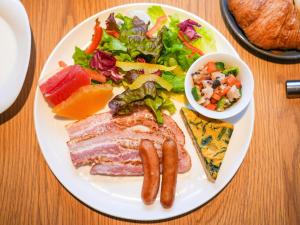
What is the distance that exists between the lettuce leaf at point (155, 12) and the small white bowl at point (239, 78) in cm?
36

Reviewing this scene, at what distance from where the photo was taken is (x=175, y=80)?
72.9 inches

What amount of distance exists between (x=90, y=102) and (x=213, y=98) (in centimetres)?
59

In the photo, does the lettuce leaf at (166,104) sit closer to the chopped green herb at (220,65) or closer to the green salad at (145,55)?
the green salad at (145,55)

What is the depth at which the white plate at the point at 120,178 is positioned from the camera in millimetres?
1717

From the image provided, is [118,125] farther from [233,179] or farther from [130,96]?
[233,179]

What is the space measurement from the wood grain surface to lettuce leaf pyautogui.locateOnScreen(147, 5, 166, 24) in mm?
419

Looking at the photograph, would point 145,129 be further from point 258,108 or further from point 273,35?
point 273,35

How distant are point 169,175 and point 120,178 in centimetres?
25

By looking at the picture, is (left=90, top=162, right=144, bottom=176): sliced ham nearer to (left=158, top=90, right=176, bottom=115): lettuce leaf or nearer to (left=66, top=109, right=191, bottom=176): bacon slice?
(left=66, top=109, right=191, bottom=176): bacon slice

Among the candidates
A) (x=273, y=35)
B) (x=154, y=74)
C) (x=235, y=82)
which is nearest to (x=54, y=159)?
(x=154, y=74)

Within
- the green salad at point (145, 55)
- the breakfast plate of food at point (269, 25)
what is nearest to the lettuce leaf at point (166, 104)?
the green salad at point (145, 55)

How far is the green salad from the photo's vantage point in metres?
1.82

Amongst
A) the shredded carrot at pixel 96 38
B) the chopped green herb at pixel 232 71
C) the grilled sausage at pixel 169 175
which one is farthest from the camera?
the shredded carrot at pixel 96 38

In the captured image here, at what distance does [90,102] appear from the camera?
5.88 ft
